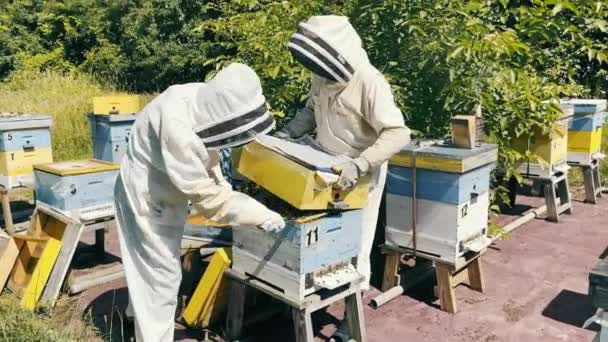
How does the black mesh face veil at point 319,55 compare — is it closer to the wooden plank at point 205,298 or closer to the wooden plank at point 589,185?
the wooden plank at point 205,298

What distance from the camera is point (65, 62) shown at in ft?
54.6

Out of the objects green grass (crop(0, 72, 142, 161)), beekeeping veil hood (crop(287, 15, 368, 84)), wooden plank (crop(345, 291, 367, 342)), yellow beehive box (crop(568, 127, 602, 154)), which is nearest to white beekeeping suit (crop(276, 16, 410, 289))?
beekeeping veil hood (crop(287, 15, 368, 84))

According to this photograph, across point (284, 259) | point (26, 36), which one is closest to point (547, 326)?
point (284, 259)

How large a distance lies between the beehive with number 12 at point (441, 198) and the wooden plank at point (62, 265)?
6.78ft

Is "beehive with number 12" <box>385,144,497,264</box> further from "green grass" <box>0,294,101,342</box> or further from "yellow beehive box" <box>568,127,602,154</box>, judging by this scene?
"yellow beehive box" <box>568,127,602,154</box>

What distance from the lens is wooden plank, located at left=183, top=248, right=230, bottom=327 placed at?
3.52m

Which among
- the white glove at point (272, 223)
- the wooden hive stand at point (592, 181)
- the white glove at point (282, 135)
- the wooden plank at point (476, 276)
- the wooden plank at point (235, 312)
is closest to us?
the white glove at point (272, 223)

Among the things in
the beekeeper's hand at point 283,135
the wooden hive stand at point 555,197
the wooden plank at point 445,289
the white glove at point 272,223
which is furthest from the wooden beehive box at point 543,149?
the white glove at point 272,223

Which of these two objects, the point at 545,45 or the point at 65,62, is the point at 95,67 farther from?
the point at 545,45

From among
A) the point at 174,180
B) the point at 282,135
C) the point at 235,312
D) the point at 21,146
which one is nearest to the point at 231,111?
the point at 174,180

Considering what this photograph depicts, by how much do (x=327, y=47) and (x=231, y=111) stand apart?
2.80ft

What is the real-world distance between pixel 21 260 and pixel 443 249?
9.57ft

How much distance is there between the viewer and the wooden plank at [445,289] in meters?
3.82

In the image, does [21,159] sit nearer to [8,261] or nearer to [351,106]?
[8,261]
